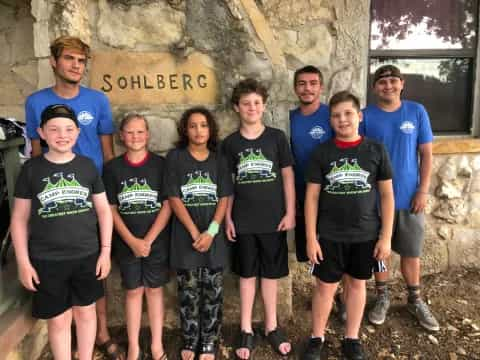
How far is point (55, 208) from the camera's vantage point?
6.85 ft

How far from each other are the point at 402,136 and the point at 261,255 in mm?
1182

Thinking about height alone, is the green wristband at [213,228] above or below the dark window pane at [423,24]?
below

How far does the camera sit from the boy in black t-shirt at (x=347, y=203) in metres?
2.37

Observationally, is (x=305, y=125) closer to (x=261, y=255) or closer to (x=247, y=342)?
(x=261, y=255)

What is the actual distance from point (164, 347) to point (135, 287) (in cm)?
54

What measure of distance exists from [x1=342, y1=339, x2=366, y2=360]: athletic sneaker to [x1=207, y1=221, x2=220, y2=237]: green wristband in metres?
1.07

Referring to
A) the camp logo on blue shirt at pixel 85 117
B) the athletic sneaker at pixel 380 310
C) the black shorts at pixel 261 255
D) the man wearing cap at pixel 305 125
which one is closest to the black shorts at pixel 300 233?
the man wearing cap at pixel 305 125

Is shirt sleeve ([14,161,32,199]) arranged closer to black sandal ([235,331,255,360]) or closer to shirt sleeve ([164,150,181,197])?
shirt sleeve ([164,150,181,197])

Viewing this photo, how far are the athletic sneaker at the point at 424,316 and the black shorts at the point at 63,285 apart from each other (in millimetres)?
2178

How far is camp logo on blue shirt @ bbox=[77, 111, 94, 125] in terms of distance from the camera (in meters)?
2.44

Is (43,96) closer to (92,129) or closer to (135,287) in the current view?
(92,129)

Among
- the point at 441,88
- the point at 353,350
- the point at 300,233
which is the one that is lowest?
the point at 353,350

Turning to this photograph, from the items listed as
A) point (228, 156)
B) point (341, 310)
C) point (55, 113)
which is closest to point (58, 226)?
point (55, 113)

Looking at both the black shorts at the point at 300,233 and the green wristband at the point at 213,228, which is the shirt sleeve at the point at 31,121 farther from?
the black shorts at the point at 300,233
